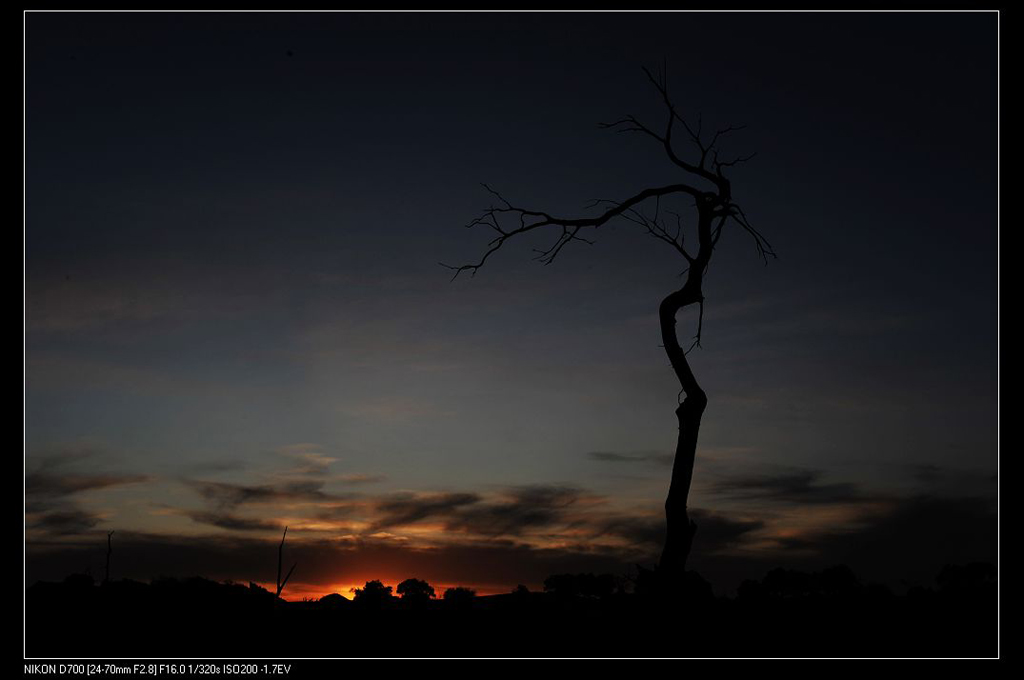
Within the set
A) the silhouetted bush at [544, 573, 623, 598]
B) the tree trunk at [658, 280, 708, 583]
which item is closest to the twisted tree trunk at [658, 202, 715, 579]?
the tree trunk at [658, 280, 708, 583]

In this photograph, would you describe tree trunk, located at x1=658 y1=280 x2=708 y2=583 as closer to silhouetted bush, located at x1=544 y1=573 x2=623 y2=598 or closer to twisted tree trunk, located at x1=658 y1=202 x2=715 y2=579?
twisted tree trunk, located at x1=658 y1=202 x2=715 y2=579

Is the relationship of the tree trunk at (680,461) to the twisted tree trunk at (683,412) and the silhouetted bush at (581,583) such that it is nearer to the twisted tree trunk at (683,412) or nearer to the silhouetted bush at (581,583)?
the twisted tree trunk at (683,412)

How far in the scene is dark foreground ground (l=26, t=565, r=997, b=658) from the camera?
12.4 m

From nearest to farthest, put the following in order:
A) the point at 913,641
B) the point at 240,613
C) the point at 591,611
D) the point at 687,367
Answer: the point at 913,641 → the point at 687,367 → the point at 591,611 → the point at 240,613

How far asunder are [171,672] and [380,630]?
3821 mm

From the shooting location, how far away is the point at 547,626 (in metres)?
14.3

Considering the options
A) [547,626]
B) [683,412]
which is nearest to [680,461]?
[683,412]

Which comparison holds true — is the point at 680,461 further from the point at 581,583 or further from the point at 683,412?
the point at 581,583

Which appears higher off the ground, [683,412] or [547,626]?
[683,412]

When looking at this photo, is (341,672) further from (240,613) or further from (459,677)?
(240,613)

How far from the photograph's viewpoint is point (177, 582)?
25.1m

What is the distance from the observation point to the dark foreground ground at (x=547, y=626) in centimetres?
1240

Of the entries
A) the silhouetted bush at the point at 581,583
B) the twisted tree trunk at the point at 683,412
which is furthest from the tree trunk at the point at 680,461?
the silhouetted bush at the point at 581,583
